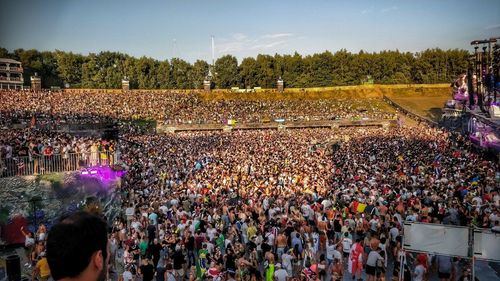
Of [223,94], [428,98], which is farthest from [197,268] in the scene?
[428,98]

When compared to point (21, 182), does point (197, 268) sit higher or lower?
lower

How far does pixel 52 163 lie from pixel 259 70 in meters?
71.3

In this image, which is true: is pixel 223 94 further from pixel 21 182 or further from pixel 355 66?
pixel 21 182

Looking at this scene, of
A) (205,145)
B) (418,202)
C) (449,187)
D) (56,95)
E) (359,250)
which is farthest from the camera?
(56,95)

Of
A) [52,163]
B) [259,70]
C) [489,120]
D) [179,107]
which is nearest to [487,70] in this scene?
[489,120]

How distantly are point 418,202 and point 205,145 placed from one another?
70.5ft

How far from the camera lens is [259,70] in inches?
3376

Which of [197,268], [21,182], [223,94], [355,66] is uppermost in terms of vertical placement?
[355,66]

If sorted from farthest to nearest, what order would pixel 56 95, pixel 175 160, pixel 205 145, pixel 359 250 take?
pixel 56 95 → pixel 205 145 → pixel 175 160 → pixel 359 250

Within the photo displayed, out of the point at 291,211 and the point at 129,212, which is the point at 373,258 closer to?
the point at 291,211

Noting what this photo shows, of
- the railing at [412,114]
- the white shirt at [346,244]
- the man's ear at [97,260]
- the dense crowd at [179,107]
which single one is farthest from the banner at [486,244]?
the dense crowd at [179,107]

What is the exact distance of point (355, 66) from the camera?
86.7 metres

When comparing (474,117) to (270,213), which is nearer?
(270,213)

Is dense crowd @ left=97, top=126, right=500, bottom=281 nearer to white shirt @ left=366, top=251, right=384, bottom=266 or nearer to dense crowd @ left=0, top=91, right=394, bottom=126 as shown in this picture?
white shirt @ left=366, top=251, right=384, bottom=266
